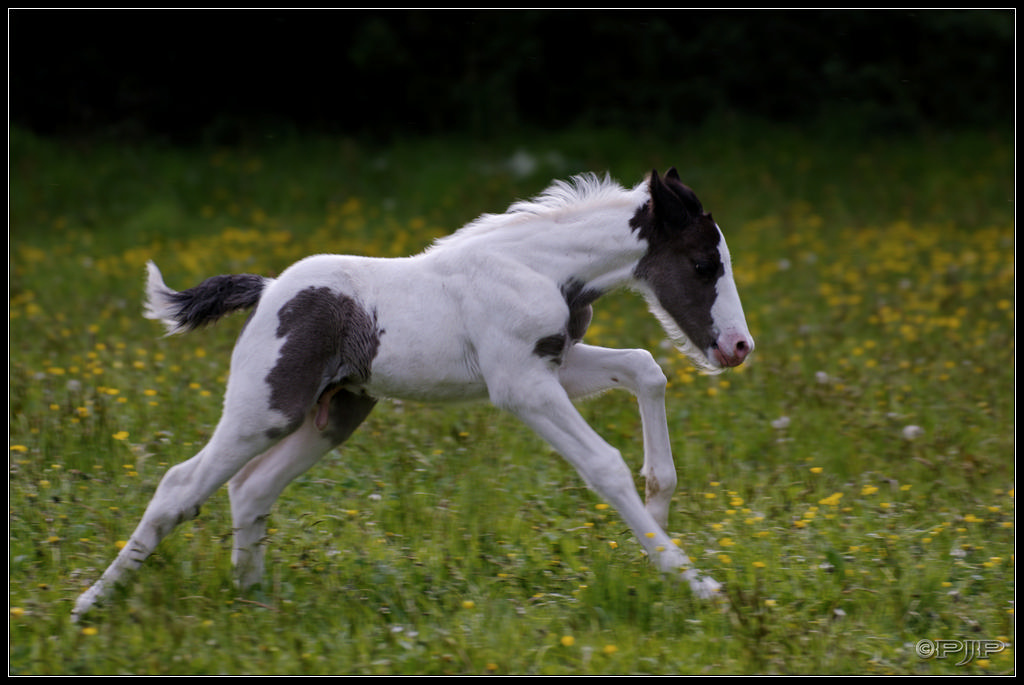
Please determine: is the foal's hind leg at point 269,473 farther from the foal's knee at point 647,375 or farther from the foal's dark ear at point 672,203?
the foal's dark ear at point 672,203

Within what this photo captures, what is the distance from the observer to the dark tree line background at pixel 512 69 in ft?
52.7

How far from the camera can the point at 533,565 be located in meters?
4.66

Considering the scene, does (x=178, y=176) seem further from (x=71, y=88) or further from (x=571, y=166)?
(x=571, y=166)

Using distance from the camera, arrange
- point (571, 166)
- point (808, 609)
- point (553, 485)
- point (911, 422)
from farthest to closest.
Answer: point (571, 166), point (911, 422), point (553, 485), point (808, 609)

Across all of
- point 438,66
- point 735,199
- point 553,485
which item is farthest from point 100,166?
point 553,485

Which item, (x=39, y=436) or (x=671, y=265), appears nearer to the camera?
(x=671, y=265)

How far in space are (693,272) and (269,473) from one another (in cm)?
186

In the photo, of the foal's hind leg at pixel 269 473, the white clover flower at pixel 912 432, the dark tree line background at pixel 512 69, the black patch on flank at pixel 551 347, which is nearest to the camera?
the black patch on flank at pixel 551 347

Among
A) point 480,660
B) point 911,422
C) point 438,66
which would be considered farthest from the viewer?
point 438,66

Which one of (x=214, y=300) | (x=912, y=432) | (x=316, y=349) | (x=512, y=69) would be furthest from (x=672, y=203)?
(x=512, y=69)

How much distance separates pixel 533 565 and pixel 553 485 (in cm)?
97

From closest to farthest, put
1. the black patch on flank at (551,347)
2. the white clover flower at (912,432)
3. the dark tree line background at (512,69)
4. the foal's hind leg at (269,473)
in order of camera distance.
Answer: the black patch on flank at (551,347) → the foal's hind leg at (269,473) → the white clover flower at (912,432) → the dark tree line background at (512,69)

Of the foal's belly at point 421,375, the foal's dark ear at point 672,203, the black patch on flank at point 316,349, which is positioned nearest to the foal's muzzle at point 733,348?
the foal's dark ear at point 672,203

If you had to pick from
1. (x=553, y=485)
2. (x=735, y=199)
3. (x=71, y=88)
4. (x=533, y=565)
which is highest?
(x=71, y=88)
